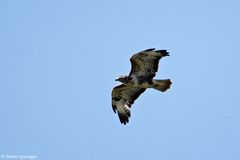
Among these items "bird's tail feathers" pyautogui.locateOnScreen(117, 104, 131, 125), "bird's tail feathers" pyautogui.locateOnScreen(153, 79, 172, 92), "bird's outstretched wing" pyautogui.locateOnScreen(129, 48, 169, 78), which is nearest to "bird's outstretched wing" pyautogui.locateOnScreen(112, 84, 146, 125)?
"bird's tail feathers" pyautogui.locateOnScreen(117, 104, 131, 125)

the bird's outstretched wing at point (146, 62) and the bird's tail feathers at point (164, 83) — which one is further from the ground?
the bird's outstretched wing at point (146, 62)

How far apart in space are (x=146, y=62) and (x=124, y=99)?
1.72 metres

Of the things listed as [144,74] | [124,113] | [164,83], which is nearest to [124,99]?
[124,113]

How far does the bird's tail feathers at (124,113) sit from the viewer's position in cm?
1975

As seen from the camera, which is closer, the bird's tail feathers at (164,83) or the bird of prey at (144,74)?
the bird of prey at (144,74)

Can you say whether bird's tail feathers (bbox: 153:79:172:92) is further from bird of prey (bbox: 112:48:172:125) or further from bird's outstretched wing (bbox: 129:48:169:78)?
bird's outstretched wing (bbox: 129:48:169:78)

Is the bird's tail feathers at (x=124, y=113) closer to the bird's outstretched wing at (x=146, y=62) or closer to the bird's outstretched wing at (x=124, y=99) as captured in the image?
the bird's outstretched wing at (x=124, y=99)

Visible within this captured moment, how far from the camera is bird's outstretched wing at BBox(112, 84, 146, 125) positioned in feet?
64.8

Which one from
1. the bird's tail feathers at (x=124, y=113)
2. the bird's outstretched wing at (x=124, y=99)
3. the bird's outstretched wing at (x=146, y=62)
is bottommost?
the bird's tail feathers at (x=124, y=113)

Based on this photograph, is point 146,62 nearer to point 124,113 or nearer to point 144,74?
point 144,74

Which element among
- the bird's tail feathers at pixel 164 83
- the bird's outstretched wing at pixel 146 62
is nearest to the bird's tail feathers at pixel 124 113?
the bird's outstretched wing at pixel 146 62

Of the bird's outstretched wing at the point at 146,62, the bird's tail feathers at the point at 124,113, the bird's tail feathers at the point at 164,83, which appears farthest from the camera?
the bird's tail feathers at the point at 124,113

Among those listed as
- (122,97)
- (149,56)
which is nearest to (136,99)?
(122,97)

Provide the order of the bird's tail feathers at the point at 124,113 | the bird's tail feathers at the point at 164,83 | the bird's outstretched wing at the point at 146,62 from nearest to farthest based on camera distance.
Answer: the bird's outstretched wing at the point at 146,62 → the bird's tail feathers at the point at 164,83 → the bird's tail feathers at the point at 124,113
